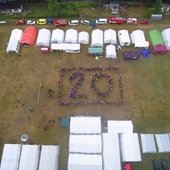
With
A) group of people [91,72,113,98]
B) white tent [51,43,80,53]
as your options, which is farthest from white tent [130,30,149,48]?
white tent [51,43,80,53]

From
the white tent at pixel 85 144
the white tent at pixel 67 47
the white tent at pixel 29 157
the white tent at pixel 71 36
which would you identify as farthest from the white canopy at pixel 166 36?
the white tent at pixel 29 157

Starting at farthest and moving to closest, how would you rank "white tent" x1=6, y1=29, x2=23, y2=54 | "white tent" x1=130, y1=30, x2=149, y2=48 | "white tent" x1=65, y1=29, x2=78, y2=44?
"white tent" x1=65, y1=29, x2=78, y2=44 < "white tent" x1=130, y1=30, x2=149, y2=48 < "white tent" x1=6, y1=29, x2=23, y2=54

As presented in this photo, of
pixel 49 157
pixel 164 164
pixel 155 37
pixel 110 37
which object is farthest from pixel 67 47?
pixel 164 164

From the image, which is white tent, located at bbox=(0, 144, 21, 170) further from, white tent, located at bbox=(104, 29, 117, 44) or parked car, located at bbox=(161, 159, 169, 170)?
white tent, located at bbox=(104, 29, 117, 44)

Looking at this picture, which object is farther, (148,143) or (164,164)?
(148,143)

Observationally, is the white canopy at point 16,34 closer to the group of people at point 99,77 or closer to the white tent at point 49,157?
the group of people at point 99,77

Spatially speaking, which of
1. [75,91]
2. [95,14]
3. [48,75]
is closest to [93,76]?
[75,91]

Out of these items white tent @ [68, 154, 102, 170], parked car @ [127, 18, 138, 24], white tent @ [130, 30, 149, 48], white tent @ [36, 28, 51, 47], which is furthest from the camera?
parked car @ [127, 18, 138, 24]

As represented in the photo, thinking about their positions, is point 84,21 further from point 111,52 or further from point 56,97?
point 56,97
